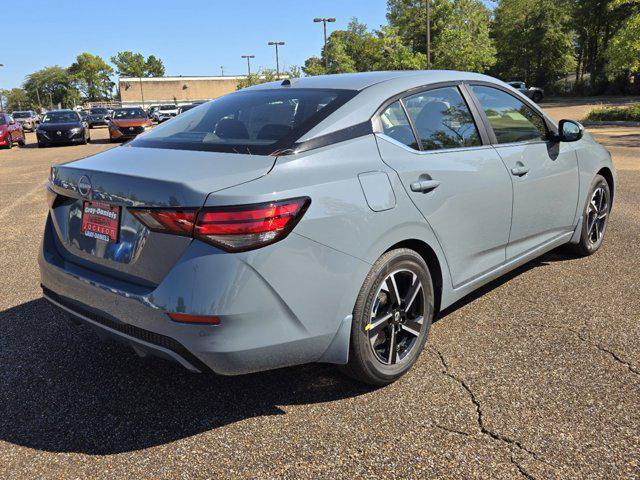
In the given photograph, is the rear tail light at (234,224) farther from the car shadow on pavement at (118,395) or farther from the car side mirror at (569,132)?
the car side mirror at (569,132)

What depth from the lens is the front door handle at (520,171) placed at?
3645 millimetres

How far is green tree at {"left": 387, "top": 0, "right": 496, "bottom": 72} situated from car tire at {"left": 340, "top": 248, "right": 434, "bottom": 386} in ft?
120

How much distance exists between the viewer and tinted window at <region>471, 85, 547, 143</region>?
3.71 m

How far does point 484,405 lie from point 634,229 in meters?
4.30

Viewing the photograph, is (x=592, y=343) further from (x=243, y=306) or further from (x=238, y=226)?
(x=238, y=226)

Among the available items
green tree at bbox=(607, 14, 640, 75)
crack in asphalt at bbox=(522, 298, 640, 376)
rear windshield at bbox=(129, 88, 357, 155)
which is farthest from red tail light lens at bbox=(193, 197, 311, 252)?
green tree at bbox=(607, 14, 640, 75)

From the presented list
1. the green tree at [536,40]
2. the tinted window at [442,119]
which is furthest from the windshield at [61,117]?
the green tree at [536,40]

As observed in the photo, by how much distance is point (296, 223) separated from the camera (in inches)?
92.4

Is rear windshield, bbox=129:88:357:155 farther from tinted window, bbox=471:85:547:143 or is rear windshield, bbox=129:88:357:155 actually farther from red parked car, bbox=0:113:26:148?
red parked car, bbox=0:113:26:148

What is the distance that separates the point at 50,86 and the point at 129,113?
145333 millimetres

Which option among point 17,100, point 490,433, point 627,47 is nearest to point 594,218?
point 490,433

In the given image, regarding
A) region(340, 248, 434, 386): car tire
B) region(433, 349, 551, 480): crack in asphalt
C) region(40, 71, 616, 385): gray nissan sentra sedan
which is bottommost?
region(433, 349, 551, 480): crack in asphalt

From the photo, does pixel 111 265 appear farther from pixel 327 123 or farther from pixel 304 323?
pixel 327 123

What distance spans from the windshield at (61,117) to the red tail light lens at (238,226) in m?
24.4
